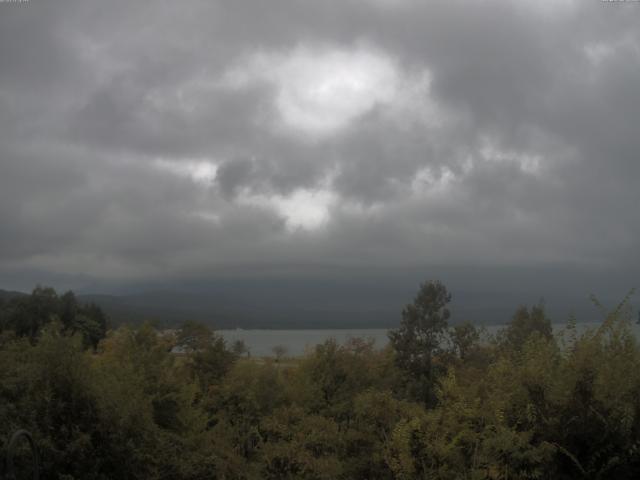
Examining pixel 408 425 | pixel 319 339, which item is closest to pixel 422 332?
pixel 319 339

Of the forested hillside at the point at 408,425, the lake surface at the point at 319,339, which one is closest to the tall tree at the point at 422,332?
the lake surface at the point at 319,339

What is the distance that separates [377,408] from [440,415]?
3.11m

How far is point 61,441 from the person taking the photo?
12.7m

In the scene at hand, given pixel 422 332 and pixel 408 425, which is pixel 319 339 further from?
pixel 408 425

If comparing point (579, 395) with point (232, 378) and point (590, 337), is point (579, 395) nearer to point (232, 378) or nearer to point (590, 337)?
point (590, 337)

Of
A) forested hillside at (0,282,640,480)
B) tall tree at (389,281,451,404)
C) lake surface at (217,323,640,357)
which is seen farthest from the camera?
tall tree at (389,281,451,404)

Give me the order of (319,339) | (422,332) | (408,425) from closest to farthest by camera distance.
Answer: (408,425) < (319,339) < (422,332)

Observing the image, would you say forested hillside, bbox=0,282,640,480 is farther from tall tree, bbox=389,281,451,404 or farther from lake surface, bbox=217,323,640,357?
tall tree, bbox=389,281,451,404

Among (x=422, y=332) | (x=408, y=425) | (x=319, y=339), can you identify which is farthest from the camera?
(x=422, y=332)

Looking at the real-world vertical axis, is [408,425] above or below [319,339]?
above

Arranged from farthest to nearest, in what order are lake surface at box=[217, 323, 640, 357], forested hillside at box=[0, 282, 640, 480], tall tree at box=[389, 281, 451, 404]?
tall tree at box=[389, 281, 451, 404]
lake surface at box=[217, 323, 640, 357]
forested hillside at box=[0, 282, 640, 480]

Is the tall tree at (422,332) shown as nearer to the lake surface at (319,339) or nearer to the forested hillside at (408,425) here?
the lake surface at (319,339)

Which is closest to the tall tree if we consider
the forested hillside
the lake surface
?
the lake surface

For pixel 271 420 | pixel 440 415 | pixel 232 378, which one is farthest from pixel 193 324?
pixel 440 415
